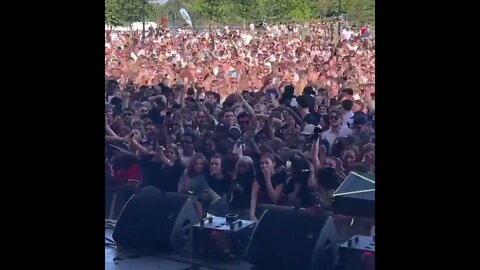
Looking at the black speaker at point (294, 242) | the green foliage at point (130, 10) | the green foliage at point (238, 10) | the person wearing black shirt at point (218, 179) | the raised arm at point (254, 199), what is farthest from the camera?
the green foliage at point (130, 10)

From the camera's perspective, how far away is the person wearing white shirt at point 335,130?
3130mm

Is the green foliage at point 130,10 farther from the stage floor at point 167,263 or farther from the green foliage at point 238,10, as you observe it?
the stage floor at point 167,263

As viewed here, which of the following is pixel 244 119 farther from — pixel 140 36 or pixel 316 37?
pixel 140 36

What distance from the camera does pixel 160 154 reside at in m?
3.36

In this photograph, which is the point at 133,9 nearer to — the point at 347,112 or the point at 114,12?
the point at 114,12

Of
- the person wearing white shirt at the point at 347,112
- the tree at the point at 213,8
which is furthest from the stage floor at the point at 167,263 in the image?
the tree at the point at 213,8

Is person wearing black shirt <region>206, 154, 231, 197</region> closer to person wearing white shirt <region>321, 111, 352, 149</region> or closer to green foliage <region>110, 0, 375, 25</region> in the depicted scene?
person wearing white shirt <region>321, 111, 352, 149</region>

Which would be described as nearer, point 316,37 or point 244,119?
point 244,119

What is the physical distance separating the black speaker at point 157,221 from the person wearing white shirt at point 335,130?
0.72m

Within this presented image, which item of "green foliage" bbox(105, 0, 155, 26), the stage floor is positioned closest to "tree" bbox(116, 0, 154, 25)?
"green foliage" bbox(105, 0, 155, 26)
